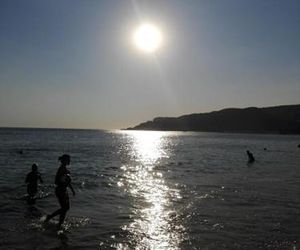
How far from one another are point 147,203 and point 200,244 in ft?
23.4

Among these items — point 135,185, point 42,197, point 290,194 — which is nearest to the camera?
point 42,197

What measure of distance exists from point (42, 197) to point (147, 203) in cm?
529

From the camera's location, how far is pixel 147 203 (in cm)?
2038

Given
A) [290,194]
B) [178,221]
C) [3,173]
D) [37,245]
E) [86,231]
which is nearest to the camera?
[37,245]

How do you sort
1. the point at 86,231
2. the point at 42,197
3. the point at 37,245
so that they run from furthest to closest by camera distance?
the point at 42,197 < the point at 86,231 < the point at 37,245

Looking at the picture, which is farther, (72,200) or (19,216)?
(72,200)

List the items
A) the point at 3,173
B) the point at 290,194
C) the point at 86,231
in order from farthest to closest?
the point at 3,173, the point at 290,194, the point at 86,231

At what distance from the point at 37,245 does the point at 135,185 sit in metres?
14.5

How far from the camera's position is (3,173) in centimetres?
3231

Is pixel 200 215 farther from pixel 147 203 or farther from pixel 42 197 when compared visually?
pixel 42 197

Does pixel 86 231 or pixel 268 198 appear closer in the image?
pixel 86 231

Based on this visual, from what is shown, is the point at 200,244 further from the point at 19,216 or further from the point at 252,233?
the point at 19,216

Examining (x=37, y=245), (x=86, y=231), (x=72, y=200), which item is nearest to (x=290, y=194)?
(x=72, y=200)

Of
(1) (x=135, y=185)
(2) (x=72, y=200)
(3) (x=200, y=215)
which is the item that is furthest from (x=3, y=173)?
(3) (x=200, y=215)
